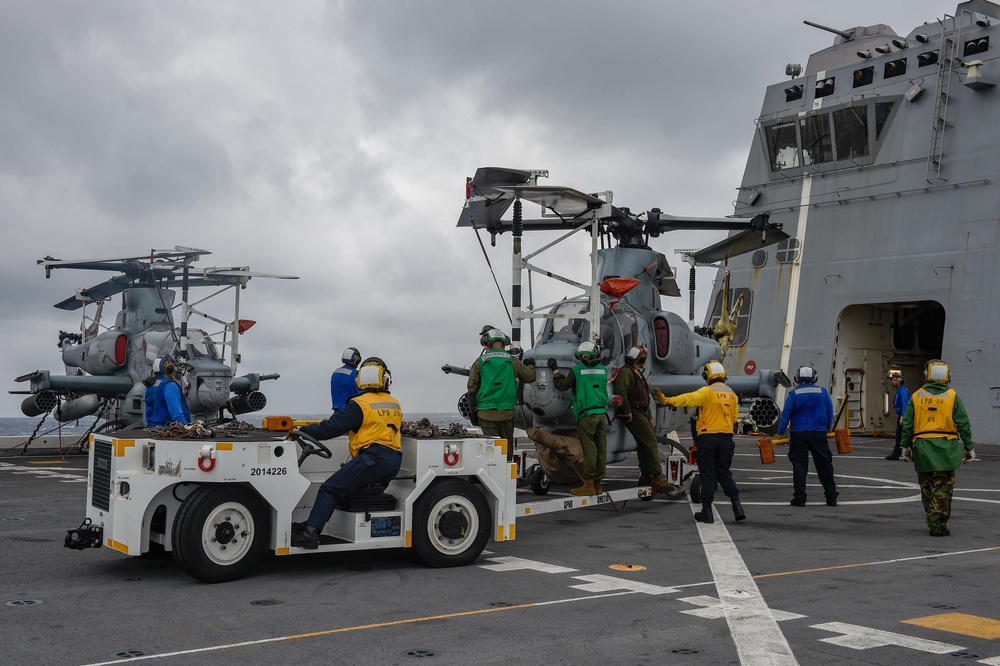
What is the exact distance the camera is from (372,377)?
829cm

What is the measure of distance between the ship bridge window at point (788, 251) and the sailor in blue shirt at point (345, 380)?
18.4m

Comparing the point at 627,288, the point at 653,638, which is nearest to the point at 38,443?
the point at 627,288

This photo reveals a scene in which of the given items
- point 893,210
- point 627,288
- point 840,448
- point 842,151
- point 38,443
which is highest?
point 842,151

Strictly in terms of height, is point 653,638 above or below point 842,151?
below

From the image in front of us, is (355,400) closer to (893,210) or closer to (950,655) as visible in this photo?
(950,655)

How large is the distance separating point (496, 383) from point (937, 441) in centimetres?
497

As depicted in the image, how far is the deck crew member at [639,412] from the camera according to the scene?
12727mm

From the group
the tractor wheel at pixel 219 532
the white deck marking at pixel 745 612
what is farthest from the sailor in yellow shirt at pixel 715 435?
the tractor wheel at pixel 219 532

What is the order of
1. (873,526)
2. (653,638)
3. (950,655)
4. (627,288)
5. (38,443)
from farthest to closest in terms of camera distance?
(38,443)
(627,288)
(873,526)
(653,638)
(950,655)

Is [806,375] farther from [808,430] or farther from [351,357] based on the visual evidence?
[351,357]

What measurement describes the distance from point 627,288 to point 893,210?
50.5ft

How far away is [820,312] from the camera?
26859mm

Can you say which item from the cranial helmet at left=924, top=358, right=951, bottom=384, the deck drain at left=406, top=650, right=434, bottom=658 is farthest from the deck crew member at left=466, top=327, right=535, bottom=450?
the deck drain at left=406, top=650, right=434, bottom=658

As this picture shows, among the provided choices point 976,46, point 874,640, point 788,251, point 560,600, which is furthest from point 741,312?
point 874,640
